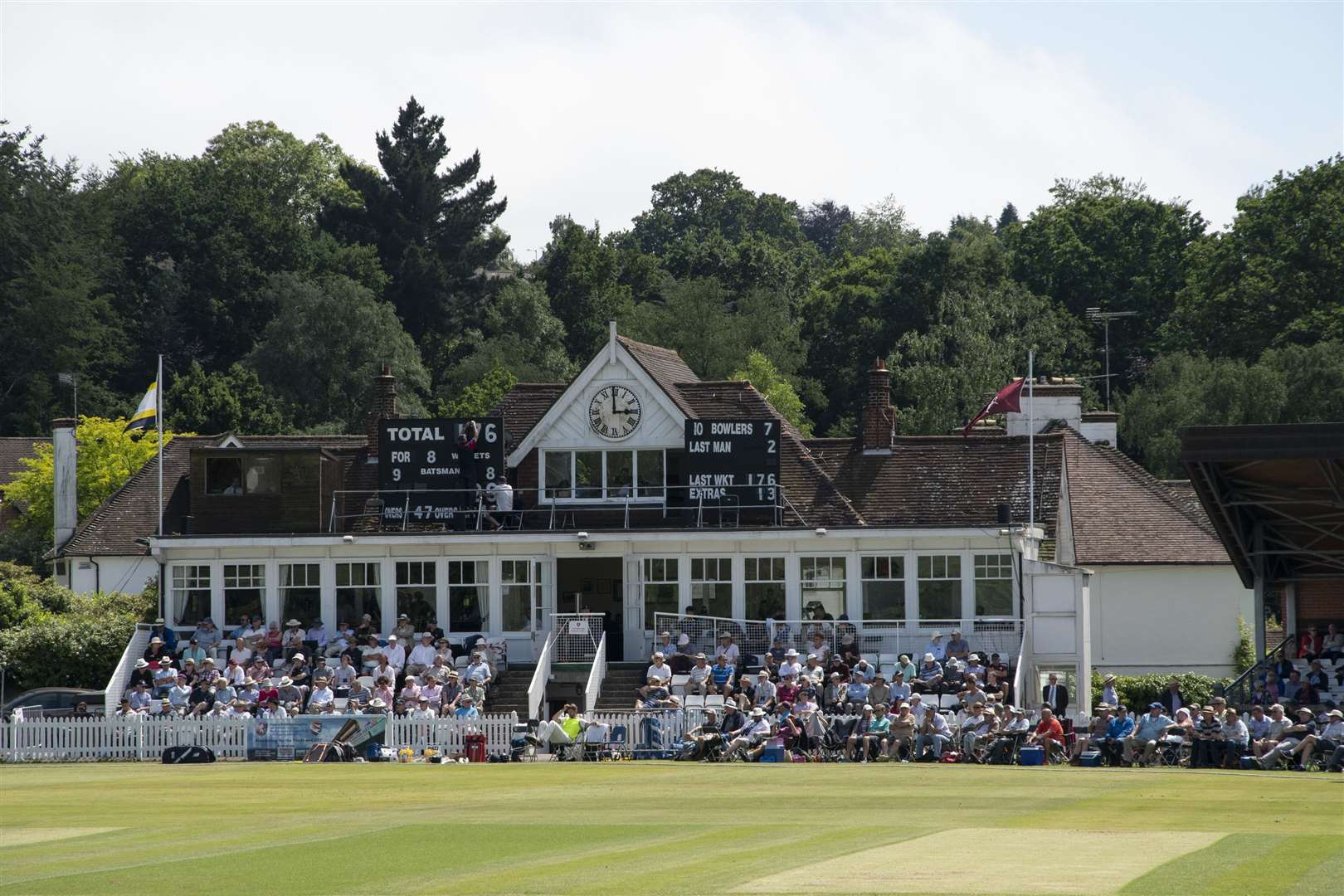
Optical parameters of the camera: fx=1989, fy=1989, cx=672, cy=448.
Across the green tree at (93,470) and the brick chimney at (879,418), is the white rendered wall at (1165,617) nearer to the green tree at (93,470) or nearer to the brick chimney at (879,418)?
the brick chimney at (879,418)

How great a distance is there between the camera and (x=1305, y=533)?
35.8m

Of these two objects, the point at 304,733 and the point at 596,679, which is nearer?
the point at 304,733

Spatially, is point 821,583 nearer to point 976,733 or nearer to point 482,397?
point 976,733

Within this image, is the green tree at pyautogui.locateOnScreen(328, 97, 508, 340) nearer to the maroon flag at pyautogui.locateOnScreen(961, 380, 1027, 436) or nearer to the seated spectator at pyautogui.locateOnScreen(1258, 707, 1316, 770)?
the maroon flag at pyautogui.locateOnScreen(961, 380, 1027, 436)

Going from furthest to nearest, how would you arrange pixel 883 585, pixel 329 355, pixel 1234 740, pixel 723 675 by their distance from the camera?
1. pixel 329 355
2. pixel 883 585
3. pixel 723 675
4. pixel 1234 740

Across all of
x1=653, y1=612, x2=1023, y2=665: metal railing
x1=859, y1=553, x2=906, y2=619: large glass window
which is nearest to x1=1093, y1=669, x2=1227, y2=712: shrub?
x1=653, y1=612, x2=1023, y2=665: metal railing

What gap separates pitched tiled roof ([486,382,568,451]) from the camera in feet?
138

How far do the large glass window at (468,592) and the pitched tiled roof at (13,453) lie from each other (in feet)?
128

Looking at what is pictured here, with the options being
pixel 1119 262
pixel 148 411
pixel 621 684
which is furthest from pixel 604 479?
pixel 1119 262

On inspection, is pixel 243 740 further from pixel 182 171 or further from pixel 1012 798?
pixel 182 171

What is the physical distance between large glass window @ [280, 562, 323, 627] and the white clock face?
6.35 meters

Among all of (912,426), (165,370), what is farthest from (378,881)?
(165,370)

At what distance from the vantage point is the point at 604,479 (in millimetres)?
40938

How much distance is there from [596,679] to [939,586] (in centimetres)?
722
